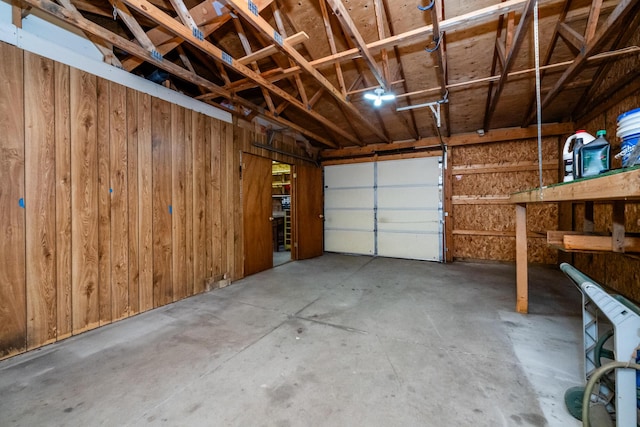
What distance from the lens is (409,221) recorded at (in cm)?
592

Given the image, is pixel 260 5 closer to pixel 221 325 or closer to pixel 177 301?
pixel 221 325

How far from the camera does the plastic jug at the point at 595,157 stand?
1.40 metres

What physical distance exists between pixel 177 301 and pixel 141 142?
2.00 m

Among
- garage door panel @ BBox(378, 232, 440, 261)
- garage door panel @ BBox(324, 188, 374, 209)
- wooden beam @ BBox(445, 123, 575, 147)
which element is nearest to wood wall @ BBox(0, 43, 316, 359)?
garage door panel @ BBox(324, 188, 374, 209)

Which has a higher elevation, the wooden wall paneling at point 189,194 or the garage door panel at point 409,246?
the wooden wall paneling at point 189,194

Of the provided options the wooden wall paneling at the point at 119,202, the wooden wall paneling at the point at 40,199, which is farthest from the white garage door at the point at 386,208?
the wooden wall paneling at the point at 40,199

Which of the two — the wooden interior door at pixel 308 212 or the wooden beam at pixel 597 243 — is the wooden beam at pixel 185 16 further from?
the wooden interior door at pixel 308 212

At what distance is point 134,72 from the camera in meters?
2.98

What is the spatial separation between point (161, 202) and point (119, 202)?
1.46ft

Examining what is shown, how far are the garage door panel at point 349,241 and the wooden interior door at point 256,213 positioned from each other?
7.50ft

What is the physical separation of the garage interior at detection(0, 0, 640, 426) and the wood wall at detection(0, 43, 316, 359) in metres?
0.02

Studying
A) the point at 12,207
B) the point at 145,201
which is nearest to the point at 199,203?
the point at 145,201

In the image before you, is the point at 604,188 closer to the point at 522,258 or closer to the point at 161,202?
the point at 522,258

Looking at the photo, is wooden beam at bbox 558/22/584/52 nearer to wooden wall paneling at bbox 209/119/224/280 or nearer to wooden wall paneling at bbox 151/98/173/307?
wooden wall paneling at bbox 209/119/224/280
